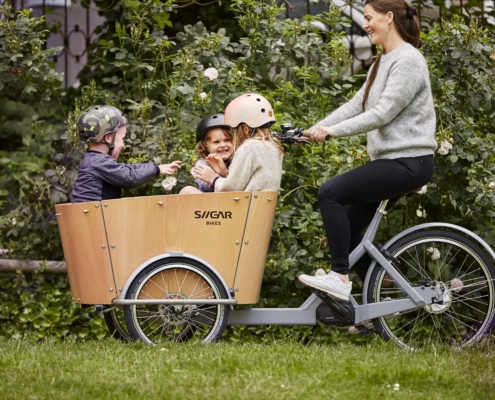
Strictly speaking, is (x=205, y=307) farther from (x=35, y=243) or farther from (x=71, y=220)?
(x=35, y=243)

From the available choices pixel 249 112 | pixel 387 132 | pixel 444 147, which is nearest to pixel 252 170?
pixel 249 112

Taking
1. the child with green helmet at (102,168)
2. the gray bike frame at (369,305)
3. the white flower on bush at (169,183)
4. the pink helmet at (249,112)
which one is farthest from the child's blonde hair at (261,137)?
the white flower on bush at (169,183)

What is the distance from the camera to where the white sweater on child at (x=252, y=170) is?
4449 millimetres

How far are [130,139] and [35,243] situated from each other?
906mm

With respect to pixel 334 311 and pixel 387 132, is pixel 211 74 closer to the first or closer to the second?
pixel 387 132

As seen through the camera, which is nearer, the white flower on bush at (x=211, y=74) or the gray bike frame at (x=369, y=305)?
the gray bike frame at (x=369, y=305)

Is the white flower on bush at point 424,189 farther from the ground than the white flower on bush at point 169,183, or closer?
farther from the ground

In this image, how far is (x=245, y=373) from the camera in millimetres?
3723

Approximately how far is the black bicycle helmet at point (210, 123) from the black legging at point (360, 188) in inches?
32.4

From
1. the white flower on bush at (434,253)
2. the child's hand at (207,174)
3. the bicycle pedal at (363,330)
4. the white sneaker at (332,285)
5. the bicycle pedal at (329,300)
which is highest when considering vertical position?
the child's hand at (207,174)

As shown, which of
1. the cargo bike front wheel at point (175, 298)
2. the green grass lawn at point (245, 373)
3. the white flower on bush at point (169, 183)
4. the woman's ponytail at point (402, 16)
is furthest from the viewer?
the white flower on bush at point (169, 183)

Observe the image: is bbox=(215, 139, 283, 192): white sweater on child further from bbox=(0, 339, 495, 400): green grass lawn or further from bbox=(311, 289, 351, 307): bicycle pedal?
bbox=(0, 339, 495, 400): green grass lawn

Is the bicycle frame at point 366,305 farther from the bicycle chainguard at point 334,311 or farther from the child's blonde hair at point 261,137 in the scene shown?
the child's blonde hair at point 261,137

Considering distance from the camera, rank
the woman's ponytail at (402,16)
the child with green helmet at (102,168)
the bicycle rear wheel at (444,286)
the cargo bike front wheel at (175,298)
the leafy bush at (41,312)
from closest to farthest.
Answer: the woman's ponytail at (402,16) < the cargo bike front wheel at (175,298) < the bicycle rear wheel at (444,286) < the child with green helmet at (102,168) < the leafy bush at (41,312)
